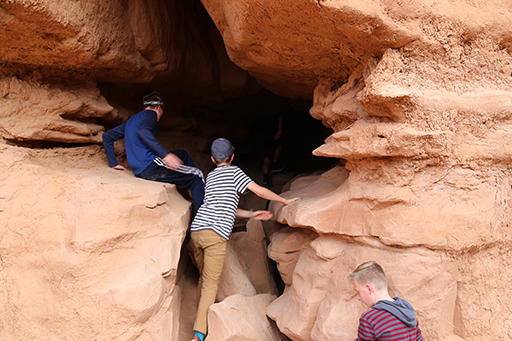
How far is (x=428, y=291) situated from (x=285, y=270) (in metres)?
1.13

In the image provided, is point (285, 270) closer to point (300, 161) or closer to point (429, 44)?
point (429, 44)

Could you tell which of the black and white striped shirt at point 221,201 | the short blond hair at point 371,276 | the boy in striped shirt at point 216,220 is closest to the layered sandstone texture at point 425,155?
the short blond hair at point 371,276

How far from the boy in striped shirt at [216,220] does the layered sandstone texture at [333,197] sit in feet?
0.49

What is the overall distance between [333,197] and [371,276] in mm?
714

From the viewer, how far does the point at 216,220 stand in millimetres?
2480

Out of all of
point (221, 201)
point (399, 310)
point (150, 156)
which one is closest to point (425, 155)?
point (399, 310)

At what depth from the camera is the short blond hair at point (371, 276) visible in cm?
171

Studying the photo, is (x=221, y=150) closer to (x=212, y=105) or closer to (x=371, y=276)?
(x=371, y=276)

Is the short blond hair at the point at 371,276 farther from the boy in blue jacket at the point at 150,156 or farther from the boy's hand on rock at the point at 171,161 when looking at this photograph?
the boy's hand on rock at the point at 171,161

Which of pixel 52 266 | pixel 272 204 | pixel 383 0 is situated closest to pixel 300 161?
pixel 272 204

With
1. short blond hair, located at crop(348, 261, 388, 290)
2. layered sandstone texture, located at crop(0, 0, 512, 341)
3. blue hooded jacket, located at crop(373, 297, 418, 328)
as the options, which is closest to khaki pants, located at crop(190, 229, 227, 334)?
layered sandstone texture, located at crop(0, 0, 512, 341)

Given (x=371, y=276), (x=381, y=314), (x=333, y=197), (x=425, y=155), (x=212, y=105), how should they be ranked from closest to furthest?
(x=381, y=314)
(x=371, y=276)
(x=425, y=155)
(x=333, y=197)
(x=212, y=105)

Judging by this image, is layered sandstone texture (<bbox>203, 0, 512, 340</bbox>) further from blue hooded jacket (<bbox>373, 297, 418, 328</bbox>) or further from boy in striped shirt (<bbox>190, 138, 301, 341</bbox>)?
boy in striped shirt (<bbox>190, 138, 301, 341</bbox>)

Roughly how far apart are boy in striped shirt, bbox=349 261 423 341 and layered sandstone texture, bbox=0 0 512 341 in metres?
0.26
